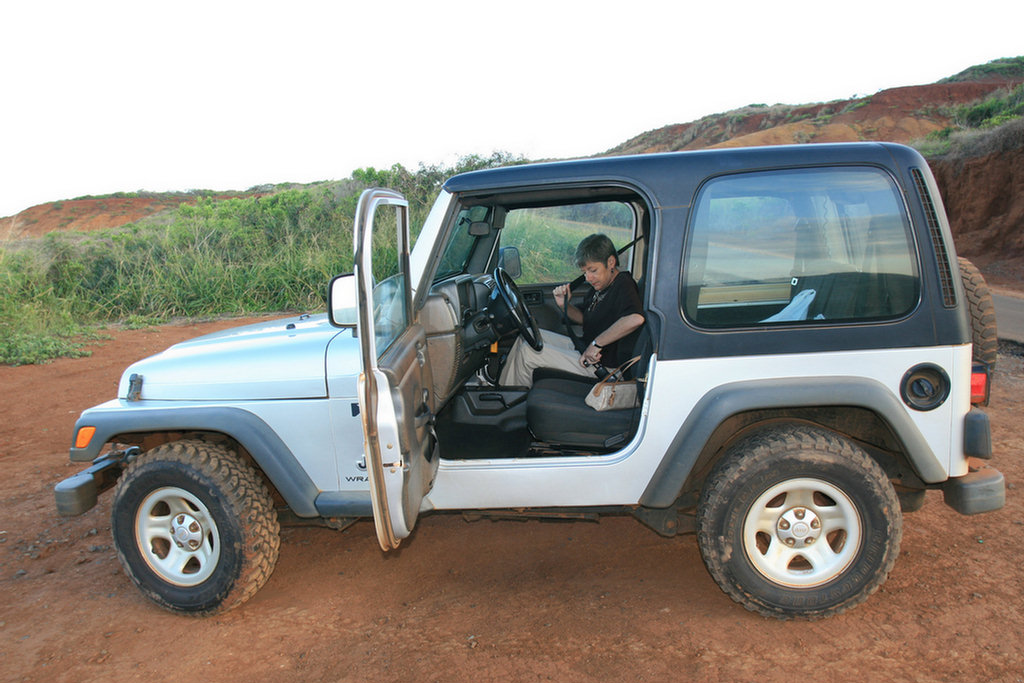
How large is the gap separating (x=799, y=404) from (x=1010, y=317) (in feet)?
30.3

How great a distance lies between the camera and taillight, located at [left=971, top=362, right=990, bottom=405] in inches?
118

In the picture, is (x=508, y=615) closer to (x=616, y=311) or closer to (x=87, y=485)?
(x=616, y=311)

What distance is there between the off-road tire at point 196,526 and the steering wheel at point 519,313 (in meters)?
1.58

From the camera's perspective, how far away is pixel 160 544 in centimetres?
345

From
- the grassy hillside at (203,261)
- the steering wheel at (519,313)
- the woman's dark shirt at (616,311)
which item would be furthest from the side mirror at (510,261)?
the grassy hillside at (203,261)

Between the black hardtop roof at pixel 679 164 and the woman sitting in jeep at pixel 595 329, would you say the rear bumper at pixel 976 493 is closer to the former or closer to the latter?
the black hardtop roof at pixel 679 164

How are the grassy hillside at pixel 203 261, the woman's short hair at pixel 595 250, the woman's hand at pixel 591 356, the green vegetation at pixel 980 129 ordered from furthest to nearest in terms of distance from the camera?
the green vegetation at pixel 980 129
the grassy hillside at pixel 203 261
the woman's short hair at pixel 595 250
the woman's hand at pixel 591 356

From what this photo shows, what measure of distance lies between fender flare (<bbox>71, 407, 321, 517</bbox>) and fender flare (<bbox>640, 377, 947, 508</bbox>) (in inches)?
66.6

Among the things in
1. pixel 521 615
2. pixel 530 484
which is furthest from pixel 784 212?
pixel 521 615

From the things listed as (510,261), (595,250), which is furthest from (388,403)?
(510,261)

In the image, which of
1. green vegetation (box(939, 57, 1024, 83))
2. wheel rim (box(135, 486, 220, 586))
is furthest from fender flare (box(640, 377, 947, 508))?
green vegetation (box(939, 57, 1024, 83))

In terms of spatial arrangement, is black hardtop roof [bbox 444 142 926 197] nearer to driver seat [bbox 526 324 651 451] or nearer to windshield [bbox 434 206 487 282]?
windshield [bbox 434 206 487 282]

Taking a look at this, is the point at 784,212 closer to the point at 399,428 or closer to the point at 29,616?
the point at 399,428

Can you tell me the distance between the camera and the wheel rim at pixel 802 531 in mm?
3027
